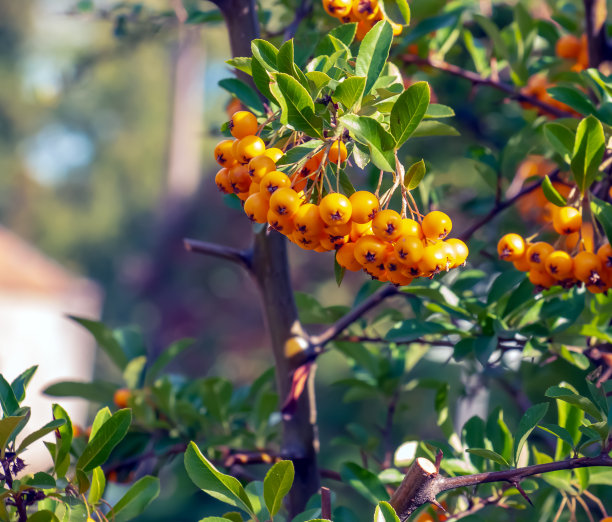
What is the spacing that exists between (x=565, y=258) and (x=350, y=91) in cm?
47

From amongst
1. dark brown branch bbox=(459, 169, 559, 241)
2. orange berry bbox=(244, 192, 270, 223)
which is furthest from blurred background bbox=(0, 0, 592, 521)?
orange berry bbox=(244, 192, 270, 223)

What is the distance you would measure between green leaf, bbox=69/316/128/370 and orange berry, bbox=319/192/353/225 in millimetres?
864

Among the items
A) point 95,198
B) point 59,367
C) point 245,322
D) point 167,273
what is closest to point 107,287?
point 95,198

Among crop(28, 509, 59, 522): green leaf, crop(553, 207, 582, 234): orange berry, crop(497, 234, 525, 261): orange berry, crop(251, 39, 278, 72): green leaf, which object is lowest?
crop(28, 509, 59, 522): green leaf

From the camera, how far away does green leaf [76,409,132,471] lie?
99 centimetres

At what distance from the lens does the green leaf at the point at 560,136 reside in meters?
1.08

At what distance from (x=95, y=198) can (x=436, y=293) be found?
2631 centimetres

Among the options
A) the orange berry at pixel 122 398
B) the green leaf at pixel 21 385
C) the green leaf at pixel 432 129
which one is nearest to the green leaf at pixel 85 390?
the orange berry at pixel 122 398

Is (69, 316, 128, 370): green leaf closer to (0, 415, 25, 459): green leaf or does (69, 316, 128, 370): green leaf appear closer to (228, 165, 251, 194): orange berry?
(0, 415, 25, 459): green leaf

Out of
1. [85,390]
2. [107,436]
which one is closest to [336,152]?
[107,436]

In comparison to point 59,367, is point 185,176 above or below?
above

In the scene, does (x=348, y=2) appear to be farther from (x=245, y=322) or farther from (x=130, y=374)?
(x=245, y=322)

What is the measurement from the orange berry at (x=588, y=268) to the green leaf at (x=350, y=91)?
0.46m

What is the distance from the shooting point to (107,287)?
24.1 meters
